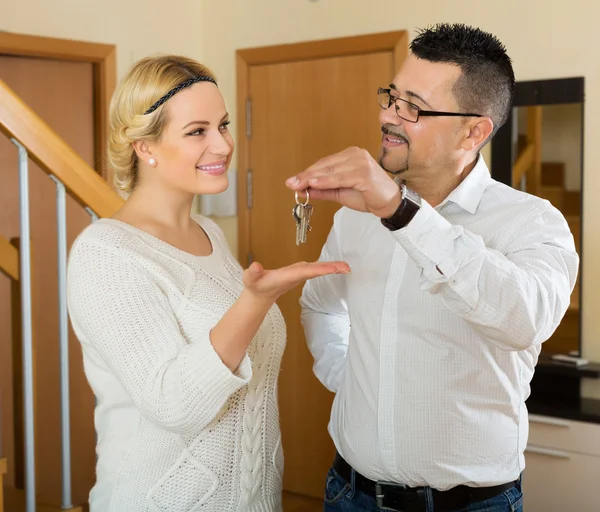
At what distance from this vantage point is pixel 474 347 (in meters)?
1.78

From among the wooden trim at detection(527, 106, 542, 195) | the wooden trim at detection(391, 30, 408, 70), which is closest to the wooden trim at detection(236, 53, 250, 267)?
the wooden trim at detection(391, 30, 408, 70)

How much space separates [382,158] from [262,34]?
102 inches

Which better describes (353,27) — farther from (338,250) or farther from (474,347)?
(474,347)

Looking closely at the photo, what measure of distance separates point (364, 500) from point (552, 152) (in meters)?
2.07

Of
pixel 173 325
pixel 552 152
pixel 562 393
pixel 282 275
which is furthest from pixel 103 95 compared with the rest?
pixel 282 275

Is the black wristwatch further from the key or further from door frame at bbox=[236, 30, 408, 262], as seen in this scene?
door frame at bbox=[236, 30, 408, 262]

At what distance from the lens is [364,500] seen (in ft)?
6.18

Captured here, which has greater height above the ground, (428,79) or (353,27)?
(353,27)

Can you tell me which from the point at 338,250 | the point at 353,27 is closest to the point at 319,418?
the point at 353,27

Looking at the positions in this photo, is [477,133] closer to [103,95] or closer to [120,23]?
[103,95]

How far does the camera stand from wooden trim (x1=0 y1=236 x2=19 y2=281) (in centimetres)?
263

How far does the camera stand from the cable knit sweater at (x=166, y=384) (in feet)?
5.06

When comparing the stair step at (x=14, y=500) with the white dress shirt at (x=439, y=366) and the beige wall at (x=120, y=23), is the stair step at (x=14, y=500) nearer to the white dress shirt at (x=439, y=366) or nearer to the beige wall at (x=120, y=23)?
the white dress shirt at (x=439, y=366)

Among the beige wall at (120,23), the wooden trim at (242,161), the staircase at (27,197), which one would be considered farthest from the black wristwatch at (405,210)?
the wooden trim at (242,161)
